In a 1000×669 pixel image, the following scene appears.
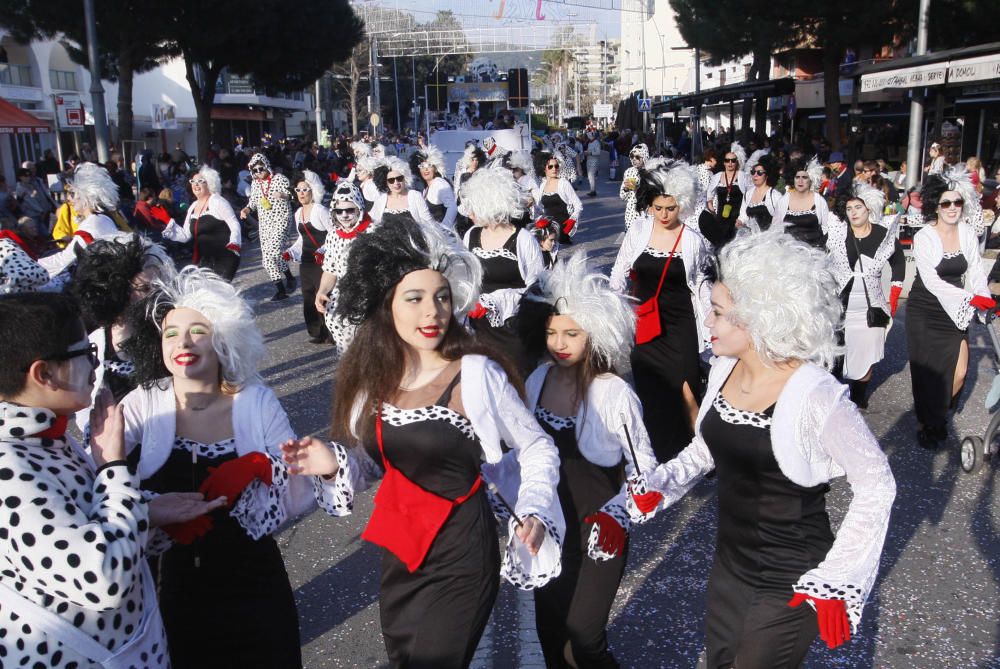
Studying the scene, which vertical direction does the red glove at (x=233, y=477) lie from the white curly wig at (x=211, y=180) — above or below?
below

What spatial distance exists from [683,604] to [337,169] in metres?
29.2

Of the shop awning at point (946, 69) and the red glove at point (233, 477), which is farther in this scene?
the shop awning at point (946, 69)

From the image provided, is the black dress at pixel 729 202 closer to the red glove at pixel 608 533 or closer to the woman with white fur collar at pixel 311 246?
the woman with white fur collar at pixel 311 246

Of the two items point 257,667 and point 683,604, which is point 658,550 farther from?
point 257,667


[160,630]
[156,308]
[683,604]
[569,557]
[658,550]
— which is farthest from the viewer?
[658,550]

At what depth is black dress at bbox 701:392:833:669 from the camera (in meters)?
2.67

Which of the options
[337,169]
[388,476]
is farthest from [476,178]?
[337,169]

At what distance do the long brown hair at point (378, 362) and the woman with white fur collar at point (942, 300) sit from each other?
4.33 m

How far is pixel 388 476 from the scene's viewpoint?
2869 millimetres

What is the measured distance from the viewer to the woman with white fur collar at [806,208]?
8.83 meters

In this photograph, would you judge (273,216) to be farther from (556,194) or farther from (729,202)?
(729,202)

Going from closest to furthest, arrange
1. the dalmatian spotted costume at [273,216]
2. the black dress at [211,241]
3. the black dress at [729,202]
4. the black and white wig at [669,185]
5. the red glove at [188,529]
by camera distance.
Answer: the red glove at [188,529], the black and white wig at [669,185], the black dress at [211,241], the dalmatian spotted costume at [273,216], the black dress at [729,202]

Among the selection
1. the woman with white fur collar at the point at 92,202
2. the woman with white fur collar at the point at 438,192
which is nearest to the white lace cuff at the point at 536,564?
the woman with white fur collar at the point at 92,202

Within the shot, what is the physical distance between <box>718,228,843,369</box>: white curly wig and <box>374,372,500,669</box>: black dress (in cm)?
96
